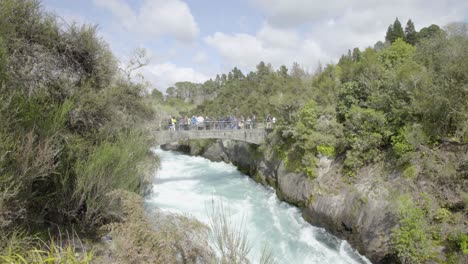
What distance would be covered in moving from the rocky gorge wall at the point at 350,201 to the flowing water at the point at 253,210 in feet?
1.66

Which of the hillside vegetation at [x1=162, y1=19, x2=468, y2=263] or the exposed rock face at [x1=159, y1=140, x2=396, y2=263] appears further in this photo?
the exposed rock face at [x1=159, y1=140, x2=396, y2=263]

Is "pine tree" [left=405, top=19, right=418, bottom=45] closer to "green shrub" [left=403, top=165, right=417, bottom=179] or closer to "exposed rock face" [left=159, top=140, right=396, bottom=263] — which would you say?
"exposed rock face" [left=159, top=140, right=396, bottom=263]

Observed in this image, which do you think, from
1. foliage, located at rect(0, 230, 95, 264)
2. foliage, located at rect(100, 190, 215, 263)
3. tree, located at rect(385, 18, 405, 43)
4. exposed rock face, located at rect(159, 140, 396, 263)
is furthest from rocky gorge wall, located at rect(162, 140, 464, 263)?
tree, located at rect(385, 18, 405, 43)

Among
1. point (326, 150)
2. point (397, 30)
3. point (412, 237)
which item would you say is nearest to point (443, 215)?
point (412, 237)

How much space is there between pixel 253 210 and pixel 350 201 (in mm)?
6008

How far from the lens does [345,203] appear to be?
1200cm

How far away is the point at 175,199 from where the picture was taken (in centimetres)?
1780

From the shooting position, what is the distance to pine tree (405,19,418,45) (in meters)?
37.9

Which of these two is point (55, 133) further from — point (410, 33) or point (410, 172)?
point (410, 33)

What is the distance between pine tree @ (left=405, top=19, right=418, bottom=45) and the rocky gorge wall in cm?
3241

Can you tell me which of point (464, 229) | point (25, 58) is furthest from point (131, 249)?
point (464, 229)

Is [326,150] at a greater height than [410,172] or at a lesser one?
greater

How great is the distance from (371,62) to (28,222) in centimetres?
1935

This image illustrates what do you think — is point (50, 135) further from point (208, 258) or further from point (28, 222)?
point (208, 258)
